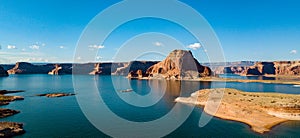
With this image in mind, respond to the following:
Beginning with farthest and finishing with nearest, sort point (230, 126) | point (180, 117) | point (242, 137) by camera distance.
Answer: point (180, 117) → point (230, 126) → point (242, 137)

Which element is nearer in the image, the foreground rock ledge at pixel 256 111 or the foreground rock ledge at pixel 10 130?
the foreground rock ledge at pixel 10 130

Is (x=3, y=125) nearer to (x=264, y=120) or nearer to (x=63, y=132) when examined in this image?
(x=63, y=132)

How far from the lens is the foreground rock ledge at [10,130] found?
152 feet

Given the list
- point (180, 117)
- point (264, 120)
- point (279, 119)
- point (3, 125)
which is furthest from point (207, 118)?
point (3, 125)

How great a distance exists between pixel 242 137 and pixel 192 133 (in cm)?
1038

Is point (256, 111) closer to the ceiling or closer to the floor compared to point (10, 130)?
closer to the ceiling

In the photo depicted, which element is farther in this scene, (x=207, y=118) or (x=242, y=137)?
(x=207, y=118)

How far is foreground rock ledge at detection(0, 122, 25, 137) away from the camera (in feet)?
152

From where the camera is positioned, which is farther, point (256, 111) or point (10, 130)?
point (256, 111)

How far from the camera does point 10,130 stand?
158 ft

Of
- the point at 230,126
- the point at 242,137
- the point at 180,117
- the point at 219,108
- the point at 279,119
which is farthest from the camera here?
the point at 219,108

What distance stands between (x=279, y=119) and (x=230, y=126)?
15602 mm

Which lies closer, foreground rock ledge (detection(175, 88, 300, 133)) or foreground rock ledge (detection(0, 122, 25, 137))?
foreground rock ledge (detection(0, 122, 25, 137))

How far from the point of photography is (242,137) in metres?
49.6
